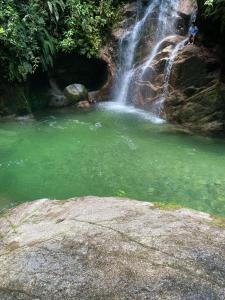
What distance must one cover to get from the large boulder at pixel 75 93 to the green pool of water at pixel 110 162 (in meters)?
1.79

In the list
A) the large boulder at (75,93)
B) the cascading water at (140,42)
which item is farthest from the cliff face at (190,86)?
the large boulder at (75,93)

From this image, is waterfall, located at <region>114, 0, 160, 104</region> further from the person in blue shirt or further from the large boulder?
the person in blue shirt

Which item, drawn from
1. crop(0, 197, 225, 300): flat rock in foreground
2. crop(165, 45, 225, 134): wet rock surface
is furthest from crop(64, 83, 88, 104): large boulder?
crop(0, 197, 225, 300): flat rock in foreground

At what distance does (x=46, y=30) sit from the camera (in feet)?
40.4

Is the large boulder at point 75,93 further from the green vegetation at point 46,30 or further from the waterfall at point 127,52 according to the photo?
the waterfall at point 127,52

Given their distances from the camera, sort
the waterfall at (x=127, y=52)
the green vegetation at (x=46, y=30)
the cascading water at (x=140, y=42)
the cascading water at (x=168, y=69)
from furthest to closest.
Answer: the waterfall at (x=127, y=52) → the cascading water at (x=140, y=42) → the cascading water at (x=168, y=69) → the green vegetation at (x=46, y=30)

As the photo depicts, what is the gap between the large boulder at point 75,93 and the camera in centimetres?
1283

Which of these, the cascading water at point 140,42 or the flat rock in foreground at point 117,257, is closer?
the flat rock in foreground at point 117,257

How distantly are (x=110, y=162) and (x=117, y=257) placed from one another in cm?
505

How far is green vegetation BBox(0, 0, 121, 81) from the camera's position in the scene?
1080 centimetres

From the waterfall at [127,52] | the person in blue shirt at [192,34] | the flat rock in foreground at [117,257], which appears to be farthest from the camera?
the waterfall at [127,52]

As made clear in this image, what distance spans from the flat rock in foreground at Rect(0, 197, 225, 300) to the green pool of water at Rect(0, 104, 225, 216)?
2526mm

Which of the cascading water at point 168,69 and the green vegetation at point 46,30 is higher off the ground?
the green vegetation at point 46,30

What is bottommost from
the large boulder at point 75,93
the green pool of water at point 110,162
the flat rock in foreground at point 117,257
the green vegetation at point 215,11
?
the green pool of water at point 110,162
